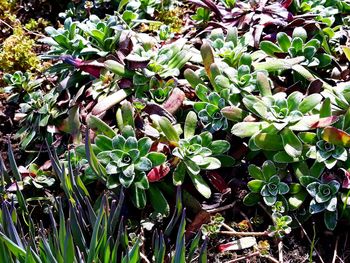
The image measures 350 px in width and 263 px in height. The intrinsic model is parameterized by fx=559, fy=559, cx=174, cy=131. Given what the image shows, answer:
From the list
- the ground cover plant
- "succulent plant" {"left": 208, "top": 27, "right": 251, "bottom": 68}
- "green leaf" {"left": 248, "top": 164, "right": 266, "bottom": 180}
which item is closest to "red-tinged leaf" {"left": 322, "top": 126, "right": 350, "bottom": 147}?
the ground cover plant

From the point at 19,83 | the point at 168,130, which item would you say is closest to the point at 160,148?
the point at 168,130

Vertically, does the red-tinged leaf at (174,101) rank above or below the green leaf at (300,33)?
below

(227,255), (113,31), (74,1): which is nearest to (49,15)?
(74,1)

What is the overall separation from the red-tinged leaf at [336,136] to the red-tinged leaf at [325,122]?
0.04 m

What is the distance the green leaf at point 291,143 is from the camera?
6.13 feet

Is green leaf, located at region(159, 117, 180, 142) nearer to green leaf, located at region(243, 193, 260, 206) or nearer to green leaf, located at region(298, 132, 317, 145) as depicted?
green leaf, located at region(243, 193, 260, 206)

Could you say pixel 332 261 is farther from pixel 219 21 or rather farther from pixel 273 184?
pixel 219 21

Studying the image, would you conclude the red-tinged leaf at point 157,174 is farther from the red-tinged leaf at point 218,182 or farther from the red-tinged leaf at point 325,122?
the red-tinged leaf at point 325,122

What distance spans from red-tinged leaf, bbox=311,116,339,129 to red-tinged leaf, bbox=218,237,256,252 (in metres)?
Answer: 0.44

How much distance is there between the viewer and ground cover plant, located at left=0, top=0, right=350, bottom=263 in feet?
6.12

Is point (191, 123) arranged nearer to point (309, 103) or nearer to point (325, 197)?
point (309, 103)

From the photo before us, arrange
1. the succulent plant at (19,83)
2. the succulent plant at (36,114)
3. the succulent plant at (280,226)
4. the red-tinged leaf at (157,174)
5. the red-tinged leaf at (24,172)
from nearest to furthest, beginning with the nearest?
the succulent plant at (280,226) < the red-tinged leaf at (157,174) < the red-tinged leaf at (24,172) < the succulent plant at (36,114) < the succulent plant at (19,83)

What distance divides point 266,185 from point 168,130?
39 cm

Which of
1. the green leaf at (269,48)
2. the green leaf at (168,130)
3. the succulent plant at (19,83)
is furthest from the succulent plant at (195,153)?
the succulent plant at (19,83)
